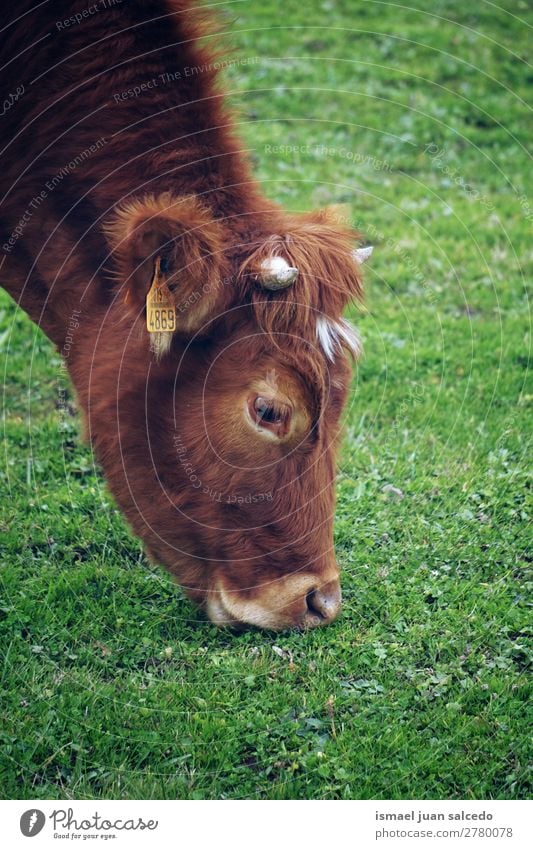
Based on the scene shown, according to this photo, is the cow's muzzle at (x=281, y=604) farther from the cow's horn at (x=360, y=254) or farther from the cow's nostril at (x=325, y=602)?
the cow's horn at (x=360, y=254)

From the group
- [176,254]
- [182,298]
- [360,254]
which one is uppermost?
[360,254]

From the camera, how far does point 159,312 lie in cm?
388

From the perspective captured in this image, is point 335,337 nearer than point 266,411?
No

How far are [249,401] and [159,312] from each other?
0.54 metres

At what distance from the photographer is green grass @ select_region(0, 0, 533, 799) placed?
12.9 ft

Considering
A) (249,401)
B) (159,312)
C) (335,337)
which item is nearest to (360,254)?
(335,337)

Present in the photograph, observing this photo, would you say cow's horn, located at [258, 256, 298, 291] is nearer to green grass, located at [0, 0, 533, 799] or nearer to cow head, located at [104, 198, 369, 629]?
cow head, located at [104, 198, 369, 629]

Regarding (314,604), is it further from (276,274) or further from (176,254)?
(176,254)

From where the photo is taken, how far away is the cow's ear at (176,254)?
373cm

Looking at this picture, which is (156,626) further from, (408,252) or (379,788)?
(408,252)
